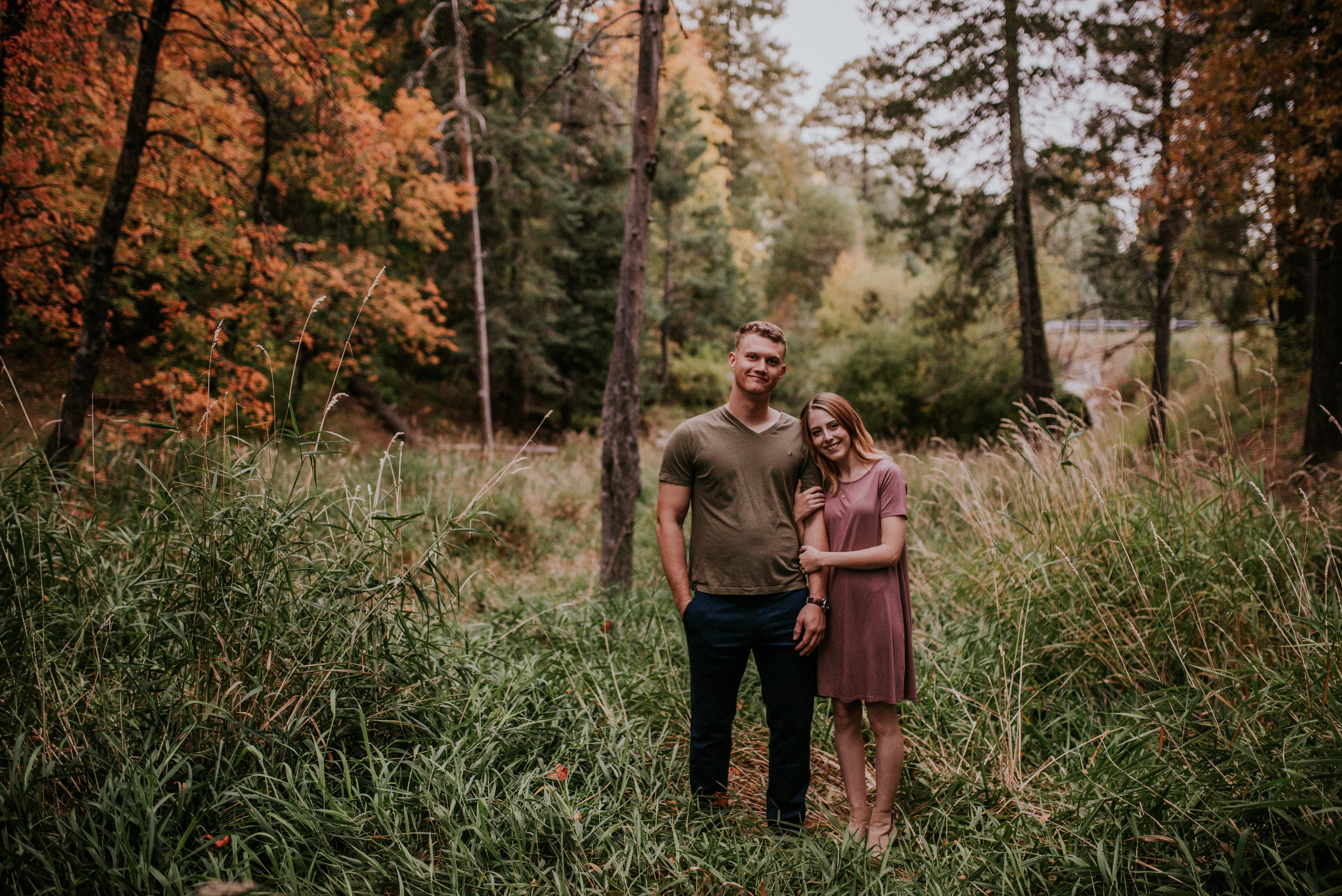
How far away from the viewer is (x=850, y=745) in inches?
105

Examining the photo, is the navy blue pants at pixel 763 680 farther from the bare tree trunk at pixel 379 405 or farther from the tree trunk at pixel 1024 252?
the bare tree trunk at pixel 379 405

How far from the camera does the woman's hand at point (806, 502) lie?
105 inches

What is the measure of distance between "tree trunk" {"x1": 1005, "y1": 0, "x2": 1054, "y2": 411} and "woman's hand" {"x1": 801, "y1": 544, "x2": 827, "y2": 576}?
922 cm

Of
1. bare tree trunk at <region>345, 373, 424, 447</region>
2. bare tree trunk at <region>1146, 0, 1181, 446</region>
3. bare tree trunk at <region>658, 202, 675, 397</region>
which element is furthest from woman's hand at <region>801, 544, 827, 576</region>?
bare tree trunk at <region>658, 202, 675, 397</region>

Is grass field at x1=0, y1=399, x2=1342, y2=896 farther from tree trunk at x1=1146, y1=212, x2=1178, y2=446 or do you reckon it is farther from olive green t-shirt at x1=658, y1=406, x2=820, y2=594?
tree trunk at x1=1146, y1=212, x2=1178, y2=446

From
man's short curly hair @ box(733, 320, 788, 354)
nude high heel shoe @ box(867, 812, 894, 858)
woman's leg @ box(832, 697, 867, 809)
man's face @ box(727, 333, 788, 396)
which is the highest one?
man's short curly hair @ box(733, 320, 788, 354)

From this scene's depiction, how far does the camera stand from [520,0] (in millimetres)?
11625

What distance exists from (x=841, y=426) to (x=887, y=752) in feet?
4.34

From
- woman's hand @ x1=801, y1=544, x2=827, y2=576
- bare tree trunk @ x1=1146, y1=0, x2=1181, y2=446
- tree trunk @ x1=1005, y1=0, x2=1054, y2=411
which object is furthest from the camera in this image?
tree trunk @ x1=1005, y1=0, x2=1054, y2=411

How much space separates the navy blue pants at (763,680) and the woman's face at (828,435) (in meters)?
0.59

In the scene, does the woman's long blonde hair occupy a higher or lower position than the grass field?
higher

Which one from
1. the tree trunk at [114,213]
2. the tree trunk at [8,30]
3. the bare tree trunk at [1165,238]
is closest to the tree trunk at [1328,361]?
the bare tree trunk at [1165,238]

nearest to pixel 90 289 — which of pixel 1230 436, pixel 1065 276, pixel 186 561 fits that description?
pixel 186 561

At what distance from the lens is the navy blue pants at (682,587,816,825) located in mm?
2592
